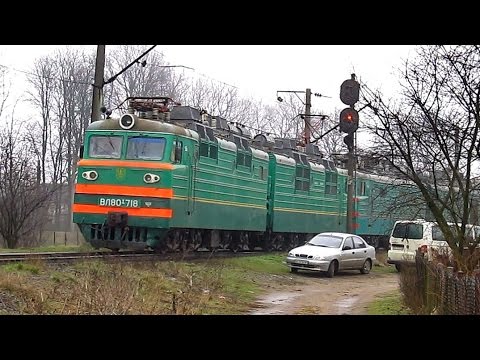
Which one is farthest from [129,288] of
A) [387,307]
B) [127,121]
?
[127,121]

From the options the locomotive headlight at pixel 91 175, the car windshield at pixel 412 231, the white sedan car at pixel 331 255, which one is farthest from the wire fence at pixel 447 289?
the car windshield at pixel 412 231

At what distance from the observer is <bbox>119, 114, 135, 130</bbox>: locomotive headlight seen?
716 inches

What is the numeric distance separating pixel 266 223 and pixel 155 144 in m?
8.06

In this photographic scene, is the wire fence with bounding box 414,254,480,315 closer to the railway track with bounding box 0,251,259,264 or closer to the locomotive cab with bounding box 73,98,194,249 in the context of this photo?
the railway track with bounding box 0,251,259,264

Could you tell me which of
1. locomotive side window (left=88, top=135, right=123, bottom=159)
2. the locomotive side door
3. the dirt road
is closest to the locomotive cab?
locomotive side window (left=88, top=135, right=123, bottom=159)

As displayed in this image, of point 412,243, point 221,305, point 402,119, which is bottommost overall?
point 221,305

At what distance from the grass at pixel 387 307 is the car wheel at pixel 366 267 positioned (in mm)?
6580

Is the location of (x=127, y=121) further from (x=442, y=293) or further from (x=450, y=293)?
(x=450, y=293)

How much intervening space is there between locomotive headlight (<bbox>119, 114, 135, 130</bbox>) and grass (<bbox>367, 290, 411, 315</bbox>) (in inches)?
299

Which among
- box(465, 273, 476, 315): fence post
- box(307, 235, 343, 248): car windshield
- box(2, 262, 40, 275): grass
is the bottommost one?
box(2, 262, 40, 275): grass

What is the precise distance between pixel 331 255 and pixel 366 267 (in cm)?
253
